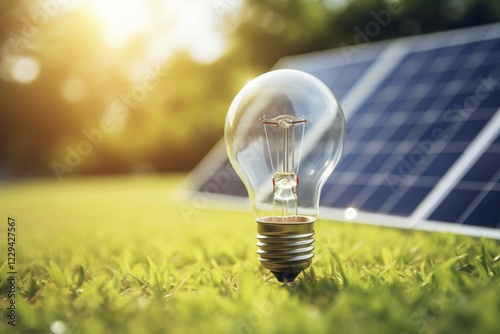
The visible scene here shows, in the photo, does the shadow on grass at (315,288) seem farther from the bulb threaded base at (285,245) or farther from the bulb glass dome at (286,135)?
the bulb glass dome at (286,135)

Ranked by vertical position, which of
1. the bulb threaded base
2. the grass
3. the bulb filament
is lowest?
the grass

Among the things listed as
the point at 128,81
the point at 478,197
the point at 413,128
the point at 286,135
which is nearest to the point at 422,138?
the point at 413,128

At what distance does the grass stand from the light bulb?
209mm

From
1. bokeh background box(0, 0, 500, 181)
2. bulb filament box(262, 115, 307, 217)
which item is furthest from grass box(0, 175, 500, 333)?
bokeh background box(0, 0, 500, 181)

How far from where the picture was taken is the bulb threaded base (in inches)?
109

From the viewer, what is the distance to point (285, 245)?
2785 mm

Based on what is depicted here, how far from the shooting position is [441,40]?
7.25 m

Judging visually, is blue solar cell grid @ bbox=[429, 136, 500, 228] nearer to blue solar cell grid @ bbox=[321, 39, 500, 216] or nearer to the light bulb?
blue solar cell grid @ bbox=[321, 39, 500, 216]

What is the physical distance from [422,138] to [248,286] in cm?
367

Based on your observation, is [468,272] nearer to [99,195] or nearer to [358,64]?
[358,64]

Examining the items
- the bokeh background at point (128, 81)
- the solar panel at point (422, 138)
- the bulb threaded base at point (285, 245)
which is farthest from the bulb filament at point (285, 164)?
the bokeh background at point (128, 81)

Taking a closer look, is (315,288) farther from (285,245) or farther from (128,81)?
(128,81)

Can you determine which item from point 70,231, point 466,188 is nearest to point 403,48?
point 466,188

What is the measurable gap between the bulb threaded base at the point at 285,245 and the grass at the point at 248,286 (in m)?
0.12
